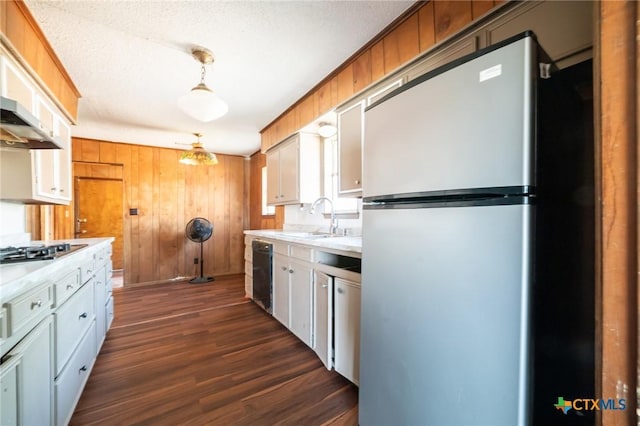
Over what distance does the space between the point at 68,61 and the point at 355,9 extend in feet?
7.36

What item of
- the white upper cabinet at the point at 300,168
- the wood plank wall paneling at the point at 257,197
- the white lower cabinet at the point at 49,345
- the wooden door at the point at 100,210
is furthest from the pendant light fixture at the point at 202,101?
the wooden door at the point at 100,210

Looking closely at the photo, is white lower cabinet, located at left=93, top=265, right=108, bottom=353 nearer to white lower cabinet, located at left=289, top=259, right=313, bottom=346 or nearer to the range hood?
the range hood

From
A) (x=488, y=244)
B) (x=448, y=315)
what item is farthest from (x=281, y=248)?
(x=488, y=244)

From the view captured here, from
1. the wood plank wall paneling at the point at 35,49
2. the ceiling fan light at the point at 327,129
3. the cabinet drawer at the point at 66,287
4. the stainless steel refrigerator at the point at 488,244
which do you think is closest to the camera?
the stainless steel refrigerator at the point at 488,244

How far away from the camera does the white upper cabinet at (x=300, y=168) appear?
114 inches

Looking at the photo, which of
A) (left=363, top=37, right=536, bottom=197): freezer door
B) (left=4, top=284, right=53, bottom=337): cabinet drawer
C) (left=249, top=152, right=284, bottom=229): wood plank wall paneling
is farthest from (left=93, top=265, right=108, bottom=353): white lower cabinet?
(left=249, top=152, right=284, bottom=229): wood plank wall paneling

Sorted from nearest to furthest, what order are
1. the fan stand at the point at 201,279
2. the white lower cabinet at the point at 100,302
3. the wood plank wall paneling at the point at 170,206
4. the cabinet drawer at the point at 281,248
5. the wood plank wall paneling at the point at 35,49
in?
1. the wood plank wall paneling at the point at 35,49
2. the white lower cabinet at the point at 100,302
3. the cabinet drawer at the point at 281,248
4. the wood plank wall paneling at the point at 170,206
5. the fan stand at the point at 201,279

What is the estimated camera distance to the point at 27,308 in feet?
3.08

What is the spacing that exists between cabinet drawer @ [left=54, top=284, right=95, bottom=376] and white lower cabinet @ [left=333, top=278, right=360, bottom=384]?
4.70 ft

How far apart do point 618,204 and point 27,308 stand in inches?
66.1

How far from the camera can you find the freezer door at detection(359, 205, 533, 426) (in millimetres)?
708

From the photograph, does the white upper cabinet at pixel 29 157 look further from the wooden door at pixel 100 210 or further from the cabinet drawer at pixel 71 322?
the wooden door at pixel 100 210

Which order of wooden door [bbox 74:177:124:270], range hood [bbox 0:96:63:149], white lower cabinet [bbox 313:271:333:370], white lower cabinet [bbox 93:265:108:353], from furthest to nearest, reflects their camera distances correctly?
1. wooden door [bbox 74:177:124:270]
2. white lower cabinet [bbox 93:265:108:353]
3. white lower cabinet [bbox 313:271:333:370]
4. range hood [bbox 0:96:63:149]

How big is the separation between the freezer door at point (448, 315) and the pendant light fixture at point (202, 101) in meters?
1.46
